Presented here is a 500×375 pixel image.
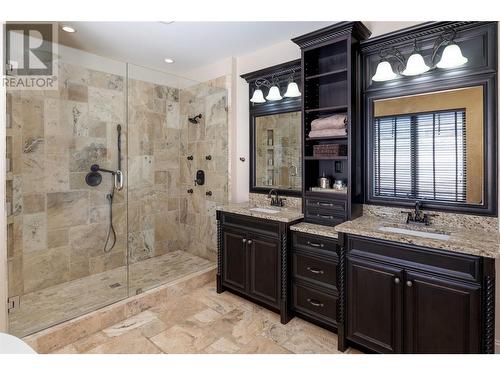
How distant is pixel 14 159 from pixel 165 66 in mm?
1962

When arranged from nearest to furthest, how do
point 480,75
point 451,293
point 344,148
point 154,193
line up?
1. point 451,293
2. point 480,75
3. point 344,148
4. point 154,193

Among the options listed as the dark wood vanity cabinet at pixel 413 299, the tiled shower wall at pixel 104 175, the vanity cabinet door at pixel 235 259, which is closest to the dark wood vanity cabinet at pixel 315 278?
the dark wood vanity cabinet at pixel 413 299

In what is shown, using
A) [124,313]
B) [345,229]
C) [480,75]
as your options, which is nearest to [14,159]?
[124,313]

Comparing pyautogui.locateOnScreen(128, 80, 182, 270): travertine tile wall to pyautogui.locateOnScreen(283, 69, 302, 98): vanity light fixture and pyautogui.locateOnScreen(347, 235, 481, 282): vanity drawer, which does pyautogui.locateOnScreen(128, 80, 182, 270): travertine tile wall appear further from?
pyautogui.locateOnScreen(347, 235, 481, 282): vanity drawer

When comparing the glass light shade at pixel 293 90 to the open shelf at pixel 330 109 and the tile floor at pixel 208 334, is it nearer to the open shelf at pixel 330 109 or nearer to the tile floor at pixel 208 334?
the open shelf at pixel 330 109

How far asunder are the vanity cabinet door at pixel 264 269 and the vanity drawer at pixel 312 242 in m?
0.17

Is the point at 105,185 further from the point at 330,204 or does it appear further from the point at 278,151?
the point at 330,204

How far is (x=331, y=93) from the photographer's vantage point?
8.18ft

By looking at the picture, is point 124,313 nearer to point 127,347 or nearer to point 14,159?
point 127,347

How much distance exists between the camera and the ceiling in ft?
8.00

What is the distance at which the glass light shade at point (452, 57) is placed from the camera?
1.75 meters

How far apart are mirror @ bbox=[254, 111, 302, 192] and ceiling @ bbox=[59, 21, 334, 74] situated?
75cm

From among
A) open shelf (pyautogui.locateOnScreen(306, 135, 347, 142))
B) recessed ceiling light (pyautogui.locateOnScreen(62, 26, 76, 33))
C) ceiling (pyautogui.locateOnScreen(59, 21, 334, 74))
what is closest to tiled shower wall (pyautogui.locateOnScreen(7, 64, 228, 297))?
ceiling (pyautogui.locateOnScreen(59, 21, 334, 74))
